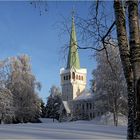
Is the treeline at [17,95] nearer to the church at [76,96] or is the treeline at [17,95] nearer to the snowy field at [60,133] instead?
the church at [76,96]

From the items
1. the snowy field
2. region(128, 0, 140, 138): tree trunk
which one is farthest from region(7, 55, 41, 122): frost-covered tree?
region(128, 0, 140, 138): tree trunk

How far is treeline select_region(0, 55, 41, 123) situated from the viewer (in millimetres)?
59531

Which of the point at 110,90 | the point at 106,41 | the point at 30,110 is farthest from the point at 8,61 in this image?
the point at 106,41

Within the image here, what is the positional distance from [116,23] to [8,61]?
5501cm

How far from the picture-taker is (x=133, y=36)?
7781 mm

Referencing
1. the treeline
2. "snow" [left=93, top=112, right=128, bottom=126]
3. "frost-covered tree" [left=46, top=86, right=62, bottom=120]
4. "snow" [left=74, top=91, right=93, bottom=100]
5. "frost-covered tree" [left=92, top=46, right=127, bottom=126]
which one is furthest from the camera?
"snow" [left=74, top=91, right=93, bottom=100]

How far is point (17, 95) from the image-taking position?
61.3 meters

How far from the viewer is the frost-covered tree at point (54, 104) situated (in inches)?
4092

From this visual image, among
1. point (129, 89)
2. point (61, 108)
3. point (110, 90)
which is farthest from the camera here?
point (61, 108)

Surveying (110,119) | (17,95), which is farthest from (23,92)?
(110,119)

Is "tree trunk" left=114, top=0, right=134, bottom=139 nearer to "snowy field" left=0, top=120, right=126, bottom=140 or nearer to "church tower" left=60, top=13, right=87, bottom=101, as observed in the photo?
"snowy field" left=0, top=120, right=126, bottom=140

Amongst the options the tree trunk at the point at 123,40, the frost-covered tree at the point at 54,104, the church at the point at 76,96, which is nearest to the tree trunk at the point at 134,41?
the tree trunk at the point at 123,40

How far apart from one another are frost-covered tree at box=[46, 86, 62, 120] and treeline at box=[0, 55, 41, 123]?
1589 inches

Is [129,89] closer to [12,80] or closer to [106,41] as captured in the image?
[106,41]
